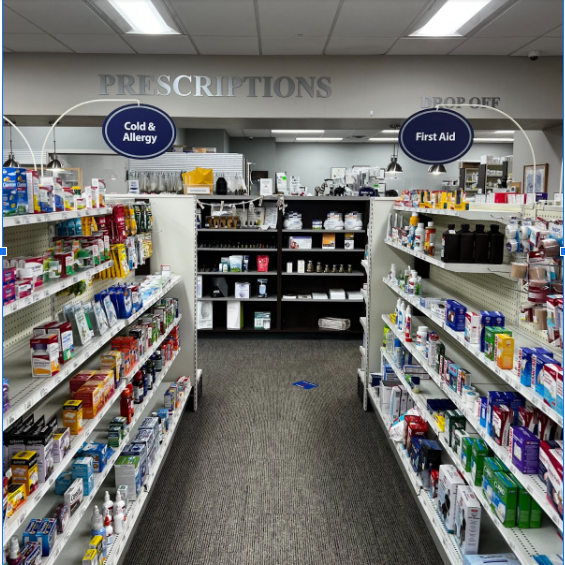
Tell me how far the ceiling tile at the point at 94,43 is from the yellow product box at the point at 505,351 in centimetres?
557

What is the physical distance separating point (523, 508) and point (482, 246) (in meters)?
1.38

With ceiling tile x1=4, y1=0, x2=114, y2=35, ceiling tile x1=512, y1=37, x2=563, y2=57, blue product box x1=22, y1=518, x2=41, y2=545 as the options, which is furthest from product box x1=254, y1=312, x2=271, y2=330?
blue product box x1=22, y1=518, x2=41, y2=545

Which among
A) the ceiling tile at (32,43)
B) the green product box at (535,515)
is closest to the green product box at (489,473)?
the green product box at (535,515)

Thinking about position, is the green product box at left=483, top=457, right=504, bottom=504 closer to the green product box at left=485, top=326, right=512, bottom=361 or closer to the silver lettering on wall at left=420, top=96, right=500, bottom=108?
the green product box at left=485, top=326, right=512, bottom=361

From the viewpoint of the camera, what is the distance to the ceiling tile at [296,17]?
17.5 feet

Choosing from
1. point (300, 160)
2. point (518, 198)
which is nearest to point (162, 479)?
point (518, 198)

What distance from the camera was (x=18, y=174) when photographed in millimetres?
2314

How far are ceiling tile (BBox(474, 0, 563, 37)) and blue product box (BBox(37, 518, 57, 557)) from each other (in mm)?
5571

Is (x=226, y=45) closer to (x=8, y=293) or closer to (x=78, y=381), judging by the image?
(x=78, y=381)

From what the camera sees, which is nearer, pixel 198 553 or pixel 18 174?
pixel 18 174

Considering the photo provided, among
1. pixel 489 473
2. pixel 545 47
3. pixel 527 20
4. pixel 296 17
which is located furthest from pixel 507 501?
pixel 545 47

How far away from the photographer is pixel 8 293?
7.19 ft

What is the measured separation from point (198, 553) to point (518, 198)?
2759 mm

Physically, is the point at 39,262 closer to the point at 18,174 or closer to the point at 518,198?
the point at 18,174
